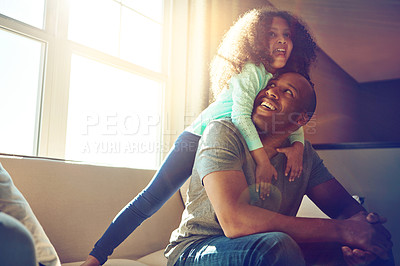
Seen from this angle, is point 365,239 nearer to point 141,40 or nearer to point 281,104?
point 281,104

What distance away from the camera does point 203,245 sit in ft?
3.61

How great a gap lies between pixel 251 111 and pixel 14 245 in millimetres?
987

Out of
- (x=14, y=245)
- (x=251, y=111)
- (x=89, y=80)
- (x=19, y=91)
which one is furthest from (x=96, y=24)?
(x=14, y=245)

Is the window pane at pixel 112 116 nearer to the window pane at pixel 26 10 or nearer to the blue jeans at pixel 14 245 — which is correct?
the window pane at pixel 26 10

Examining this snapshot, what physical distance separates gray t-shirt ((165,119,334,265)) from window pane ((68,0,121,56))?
67.8 inches

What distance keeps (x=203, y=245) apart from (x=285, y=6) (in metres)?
2.88

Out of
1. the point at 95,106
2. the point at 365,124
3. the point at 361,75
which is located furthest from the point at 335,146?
the point at 95,106

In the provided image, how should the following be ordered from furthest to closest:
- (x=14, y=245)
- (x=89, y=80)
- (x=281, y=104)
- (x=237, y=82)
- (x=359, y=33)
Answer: (x=359, y=33) → (x=89, y=80) → (x=237, y=82) → (x=281, y=104) → (x=14, y=245)

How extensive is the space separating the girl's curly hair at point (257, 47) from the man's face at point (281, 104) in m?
0.18

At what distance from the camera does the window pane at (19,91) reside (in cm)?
214

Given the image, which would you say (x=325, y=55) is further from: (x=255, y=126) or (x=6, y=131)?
(x=6, y=131)

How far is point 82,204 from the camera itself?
1.85 m

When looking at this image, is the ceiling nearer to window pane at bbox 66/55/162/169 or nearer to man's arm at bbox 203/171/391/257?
window pane at bbox 66/55/162/169

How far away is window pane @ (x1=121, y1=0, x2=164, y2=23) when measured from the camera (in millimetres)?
3050
